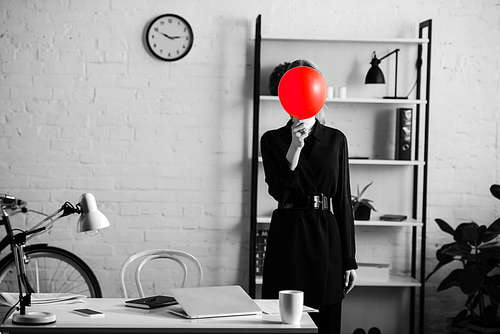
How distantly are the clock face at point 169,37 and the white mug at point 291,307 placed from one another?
7.83 feet

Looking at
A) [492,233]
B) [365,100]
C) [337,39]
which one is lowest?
[492,233]

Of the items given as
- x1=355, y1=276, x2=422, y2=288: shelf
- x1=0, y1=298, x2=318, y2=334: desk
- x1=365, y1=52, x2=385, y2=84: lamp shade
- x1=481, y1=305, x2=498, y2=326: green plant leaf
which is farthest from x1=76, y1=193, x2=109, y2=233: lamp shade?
x1=481, y1=305, x2=498, y2=326: green plant leaf

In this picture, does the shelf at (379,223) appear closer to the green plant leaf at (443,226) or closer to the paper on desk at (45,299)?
the green plant leaf at (443,226)

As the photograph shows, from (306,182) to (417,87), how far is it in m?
1.72

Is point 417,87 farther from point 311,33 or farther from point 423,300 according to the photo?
point 423,300

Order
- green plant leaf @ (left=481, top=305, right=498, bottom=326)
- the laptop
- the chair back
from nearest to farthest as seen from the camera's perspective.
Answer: the laptop < the chair back < green plant leaf @ (left=481, top=305, right=498, bottom=326)

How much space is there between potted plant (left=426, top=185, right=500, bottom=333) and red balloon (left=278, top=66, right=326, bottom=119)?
1715 millimetres

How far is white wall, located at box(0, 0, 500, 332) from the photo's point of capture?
12.2 ft

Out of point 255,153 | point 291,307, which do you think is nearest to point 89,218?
point 291,307

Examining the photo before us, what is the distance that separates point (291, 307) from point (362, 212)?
206cm

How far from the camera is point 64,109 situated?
12.3ft

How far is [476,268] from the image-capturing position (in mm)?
3367

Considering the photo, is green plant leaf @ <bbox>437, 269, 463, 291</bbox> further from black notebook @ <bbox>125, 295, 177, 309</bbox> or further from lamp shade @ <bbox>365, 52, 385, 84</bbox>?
black notebook @ <bbox>125, 295, 177, 309</bbox>

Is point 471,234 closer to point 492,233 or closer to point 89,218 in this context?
point 492,233
